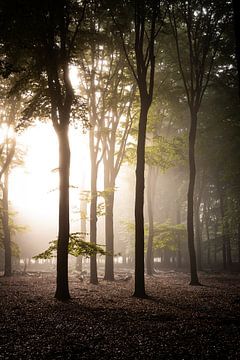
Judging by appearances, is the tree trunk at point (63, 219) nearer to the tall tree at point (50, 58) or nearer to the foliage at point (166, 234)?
the tall tree at point (50, 58)

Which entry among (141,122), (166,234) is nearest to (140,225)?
(141,122)

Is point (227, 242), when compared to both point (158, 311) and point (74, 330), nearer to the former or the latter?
point (158, 311)

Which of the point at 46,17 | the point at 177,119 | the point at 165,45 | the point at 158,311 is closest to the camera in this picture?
the point at 158,311

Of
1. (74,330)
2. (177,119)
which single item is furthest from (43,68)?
(177,119)

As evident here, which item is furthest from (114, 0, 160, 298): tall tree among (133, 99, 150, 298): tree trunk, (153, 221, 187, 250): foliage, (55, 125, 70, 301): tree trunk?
(153, 221, 187, 250): foliage

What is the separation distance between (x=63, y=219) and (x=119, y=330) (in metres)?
5.92

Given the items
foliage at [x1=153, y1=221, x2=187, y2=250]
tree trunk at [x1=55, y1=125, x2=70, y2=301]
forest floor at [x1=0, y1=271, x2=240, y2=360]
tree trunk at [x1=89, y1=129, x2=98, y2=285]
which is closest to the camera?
forest floor at [x1=0, y1=271, x2=240, y2=360]

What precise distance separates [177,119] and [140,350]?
2529cm

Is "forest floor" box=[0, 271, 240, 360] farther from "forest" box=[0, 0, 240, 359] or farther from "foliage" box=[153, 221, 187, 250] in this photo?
"foliage" box=[153, 221, 187, 250]

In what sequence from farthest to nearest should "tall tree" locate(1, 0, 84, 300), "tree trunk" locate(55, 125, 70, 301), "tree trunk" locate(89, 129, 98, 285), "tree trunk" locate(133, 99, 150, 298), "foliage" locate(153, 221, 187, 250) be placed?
"foliage" locate(153, 221, 187, 250) < "tree trunk" locate(89, 129, 98, 285) < "tree trunk" locate(133, 99, 150, 298) < "tree trunk" locate(55, 125, 70, 301) < "tall tree" locate(1, 0, 84, 300)

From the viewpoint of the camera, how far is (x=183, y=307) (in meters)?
9.77

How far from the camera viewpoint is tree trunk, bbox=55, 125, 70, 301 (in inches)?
463

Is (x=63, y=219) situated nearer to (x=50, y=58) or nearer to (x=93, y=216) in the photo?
(x=50, y=58)

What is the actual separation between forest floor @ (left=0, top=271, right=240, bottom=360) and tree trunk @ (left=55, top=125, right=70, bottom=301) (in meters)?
1.00
